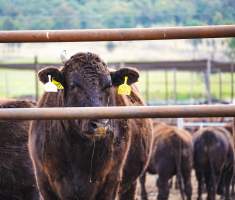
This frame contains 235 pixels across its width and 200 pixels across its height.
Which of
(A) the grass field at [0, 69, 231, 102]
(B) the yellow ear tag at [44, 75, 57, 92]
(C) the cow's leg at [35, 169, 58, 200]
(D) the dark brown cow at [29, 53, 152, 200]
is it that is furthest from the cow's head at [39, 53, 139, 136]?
(A) the grass field at [0, 69, 231, 102]

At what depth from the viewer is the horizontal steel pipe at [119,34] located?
3732mm

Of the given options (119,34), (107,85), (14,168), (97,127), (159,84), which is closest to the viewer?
(119,34)

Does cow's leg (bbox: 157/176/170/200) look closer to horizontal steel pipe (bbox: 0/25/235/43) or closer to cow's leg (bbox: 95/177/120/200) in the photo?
cow's leg (bbox: 95/177/120/200)

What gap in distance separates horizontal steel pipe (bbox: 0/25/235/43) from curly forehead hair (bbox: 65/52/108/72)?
1948 mm

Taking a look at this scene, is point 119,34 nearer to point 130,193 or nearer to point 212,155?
point 130,193

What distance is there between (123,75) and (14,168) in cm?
178

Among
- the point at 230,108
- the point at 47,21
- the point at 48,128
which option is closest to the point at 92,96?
the point at 48,128

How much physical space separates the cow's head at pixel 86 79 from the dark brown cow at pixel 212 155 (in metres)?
7.94

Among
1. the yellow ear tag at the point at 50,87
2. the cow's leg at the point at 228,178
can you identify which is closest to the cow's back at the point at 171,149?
the cow's leg at the point at 228,178

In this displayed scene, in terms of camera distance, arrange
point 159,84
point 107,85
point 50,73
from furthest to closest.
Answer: point 159,84, point 107,85, point 50,73

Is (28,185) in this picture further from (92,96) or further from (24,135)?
(92,96)

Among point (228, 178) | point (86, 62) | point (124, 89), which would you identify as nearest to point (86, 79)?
point (86, 62)

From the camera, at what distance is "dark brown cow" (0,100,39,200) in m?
6.83

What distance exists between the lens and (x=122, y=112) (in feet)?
11.3
